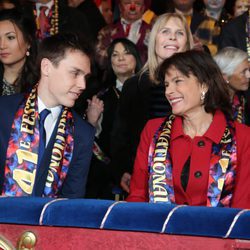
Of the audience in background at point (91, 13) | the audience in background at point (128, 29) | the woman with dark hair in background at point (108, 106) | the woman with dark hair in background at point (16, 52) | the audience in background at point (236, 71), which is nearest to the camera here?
the woman with dark hair in background at point (16, 52)

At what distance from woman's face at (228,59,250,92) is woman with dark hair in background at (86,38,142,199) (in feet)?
3.36

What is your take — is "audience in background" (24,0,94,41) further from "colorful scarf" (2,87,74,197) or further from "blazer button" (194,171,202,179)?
"blazer button" (194,171,202,179)

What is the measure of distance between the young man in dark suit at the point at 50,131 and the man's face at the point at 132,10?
3.38 meters

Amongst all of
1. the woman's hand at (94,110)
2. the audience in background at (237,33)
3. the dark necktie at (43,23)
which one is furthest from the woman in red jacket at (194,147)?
the dark necktie at (43,23)

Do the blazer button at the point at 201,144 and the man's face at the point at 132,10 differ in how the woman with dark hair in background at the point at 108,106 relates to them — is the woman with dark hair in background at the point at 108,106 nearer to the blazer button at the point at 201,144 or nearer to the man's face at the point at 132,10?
the man's face at the point at 132,10

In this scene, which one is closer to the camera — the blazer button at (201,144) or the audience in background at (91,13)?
the blazer button at (201,144)

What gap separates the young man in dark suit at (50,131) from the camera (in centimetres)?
498

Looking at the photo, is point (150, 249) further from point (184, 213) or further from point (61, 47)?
point (61, 47)

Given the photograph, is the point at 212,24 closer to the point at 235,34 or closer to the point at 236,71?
the point at 235,34

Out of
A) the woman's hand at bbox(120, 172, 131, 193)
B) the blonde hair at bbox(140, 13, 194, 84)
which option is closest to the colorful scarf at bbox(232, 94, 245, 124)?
the blonde hair at bbox(140, 13, 194, 84)

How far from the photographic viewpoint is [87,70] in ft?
17.3

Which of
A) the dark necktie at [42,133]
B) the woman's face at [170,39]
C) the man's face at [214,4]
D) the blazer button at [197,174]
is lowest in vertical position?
the blazer button at [197,174]

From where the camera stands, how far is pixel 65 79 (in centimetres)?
522

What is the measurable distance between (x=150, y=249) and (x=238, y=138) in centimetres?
181
